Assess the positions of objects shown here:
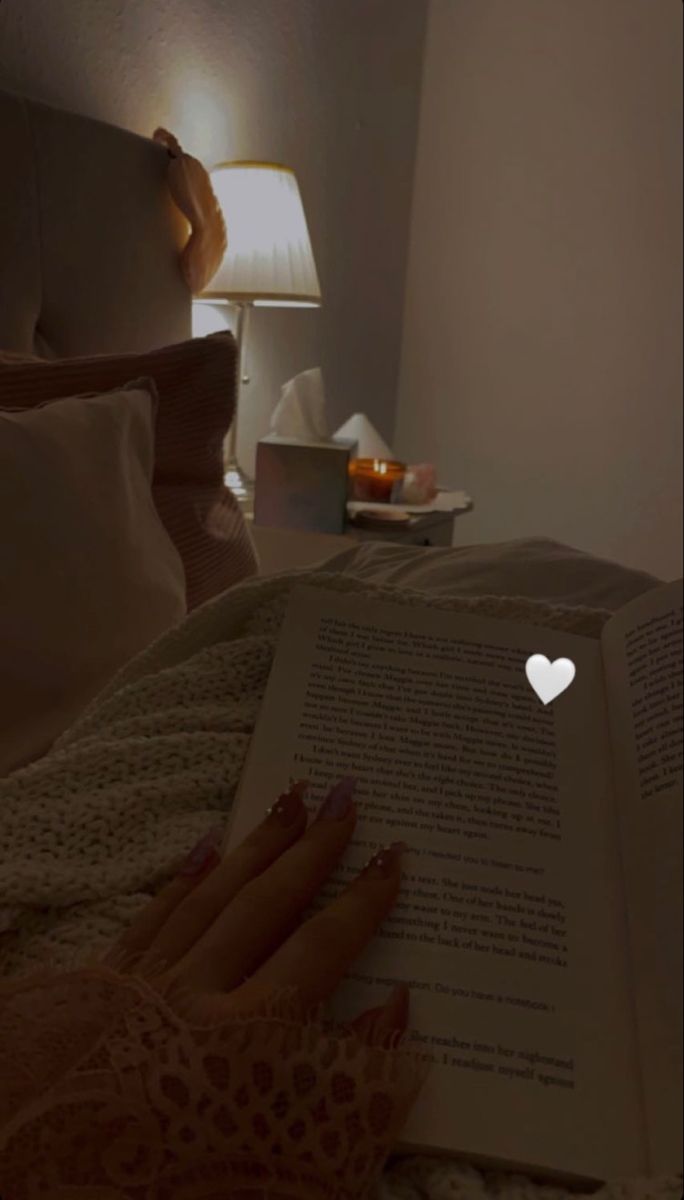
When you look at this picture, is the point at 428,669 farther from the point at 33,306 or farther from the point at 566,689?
the point at 33,306

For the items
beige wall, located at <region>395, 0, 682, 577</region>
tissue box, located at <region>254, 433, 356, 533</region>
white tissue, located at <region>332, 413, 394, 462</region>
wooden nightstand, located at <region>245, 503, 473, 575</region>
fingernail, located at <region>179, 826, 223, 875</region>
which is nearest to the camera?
fingernail, located at <region>179, 826, 223, 875</region>

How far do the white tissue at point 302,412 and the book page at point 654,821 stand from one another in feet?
3.41

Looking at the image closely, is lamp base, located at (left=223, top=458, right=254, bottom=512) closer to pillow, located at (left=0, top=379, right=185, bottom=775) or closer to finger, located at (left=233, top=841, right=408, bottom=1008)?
pillow, located at (left=0, top=379, right=185, bottom=775)

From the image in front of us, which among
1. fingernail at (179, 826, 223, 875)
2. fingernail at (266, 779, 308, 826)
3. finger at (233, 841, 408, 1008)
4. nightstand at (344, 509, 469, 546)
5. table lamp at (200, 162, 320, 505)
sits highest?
table lamp at (200, 162, 320, 505)

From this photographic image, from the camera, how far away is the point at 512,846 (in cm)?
37

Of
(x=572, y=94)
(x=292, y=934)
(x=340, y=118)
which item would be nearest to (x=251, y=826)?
(x=292, y=934)

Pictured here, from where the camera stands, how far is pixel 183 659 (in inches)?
21.5

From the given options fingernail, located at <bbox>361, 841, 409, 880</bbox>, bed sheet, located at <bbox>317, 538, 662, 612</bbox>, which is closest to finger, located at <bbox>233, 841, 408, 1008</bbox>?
fingernail, located at <bbox>361, 841, 409, 880</bbox>

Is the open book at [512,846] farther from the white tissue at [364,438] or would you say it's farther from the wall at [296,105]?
the white tissue at [364,438]

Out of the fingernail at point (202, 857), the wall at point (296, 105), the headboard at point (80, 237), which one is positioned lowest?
the fingernail at point (202, 857)

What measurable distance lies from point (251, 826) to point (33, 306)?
0.73 metres

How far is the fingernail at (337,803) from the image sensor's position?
0.38m

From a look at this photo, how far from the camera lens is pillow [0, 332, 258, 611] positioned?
2.65 ft

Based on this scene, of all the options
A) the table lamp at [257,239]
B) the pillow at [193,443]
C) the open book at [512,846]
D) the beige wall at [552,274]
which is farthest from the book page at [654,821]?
the beige wall at [552,274]
